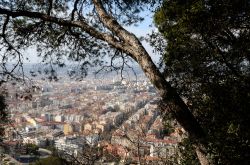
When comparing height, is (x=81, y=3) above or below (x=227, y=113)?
above

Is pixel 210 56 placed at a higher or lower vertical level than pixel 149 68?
higher

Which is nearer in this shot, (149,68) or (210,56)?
(149,68)

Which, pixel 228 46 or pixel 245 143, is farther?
pixel 228 46

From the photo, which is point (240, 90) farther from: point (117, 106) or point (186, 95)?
point (117, 106)

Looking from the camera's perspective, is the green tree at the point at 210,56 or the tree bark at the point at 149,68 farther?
the green tree at the point at 210,56

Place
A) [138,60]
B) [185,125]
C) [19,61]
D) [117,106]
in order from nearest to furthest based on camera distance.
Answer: [185,125] → [138,60] → [19,61] → [117,106]

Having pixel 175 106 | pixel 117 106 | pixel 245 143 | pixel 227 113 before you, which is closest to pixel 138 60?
pixel 175 106

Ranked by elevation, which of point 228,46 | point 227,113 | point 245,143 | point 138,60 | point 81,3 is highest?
point 81,3

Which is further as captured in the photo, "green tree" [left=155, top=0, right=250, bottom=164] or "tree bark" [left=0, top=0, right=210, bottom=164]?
"green tree" [left=155, top=0, right=250, bottom=164]
